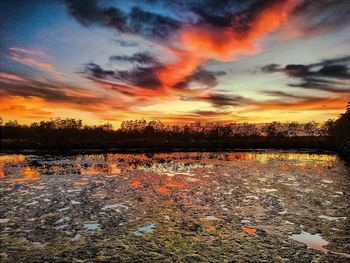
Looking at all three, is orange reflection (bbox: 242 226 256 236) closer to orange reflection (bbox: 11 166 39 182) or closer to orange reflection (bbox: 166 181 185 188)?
orange reflection (bbox: 166 181 185 188)

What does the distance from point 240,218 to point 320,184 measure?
14.9 m

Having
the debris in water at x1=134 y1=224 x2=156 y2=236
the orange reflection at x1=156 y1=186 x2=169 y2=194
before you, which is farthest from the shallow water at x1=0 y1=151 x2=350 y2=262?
the orange reflection at x1=156 y1=186 x2=169 y2=194

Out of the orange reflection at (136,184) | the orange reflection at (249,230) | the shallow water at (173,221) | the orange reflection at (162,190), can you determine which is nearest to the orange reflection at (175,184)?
the shallow water at (173,221)

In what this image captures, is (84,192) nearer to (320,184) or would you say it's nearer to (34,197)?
(34,197)

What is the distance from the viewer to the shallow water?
11.6 meters

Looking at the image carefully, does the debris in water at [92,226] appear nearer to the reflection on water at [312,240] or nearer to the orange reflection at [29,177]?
the reflection on water at [312,240]

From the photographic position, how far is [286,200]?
21.1 meters

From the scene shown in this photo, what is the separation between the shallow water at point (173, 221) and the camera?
11.6m

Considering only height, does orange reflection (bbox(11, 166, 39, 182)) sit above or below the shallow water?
above

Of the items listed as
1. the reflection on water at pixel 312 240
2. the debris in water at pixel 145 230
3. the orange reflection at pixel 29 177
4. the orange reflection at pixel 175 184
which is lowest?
the reflection on water at pixel 312 240

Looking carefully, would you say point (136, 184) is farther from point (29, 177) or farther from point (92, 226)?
point (92, 226)

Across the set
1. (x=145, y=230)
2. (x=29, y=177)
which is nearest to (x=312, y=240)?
(x=145, y=230)

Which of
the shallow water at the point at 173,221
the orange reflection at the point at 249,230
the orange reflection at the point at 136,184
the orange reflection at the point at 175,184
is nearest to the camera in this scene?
the shallow water at the point at 173,221

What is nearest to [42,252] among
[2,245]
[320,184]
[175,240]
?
[2,245]
